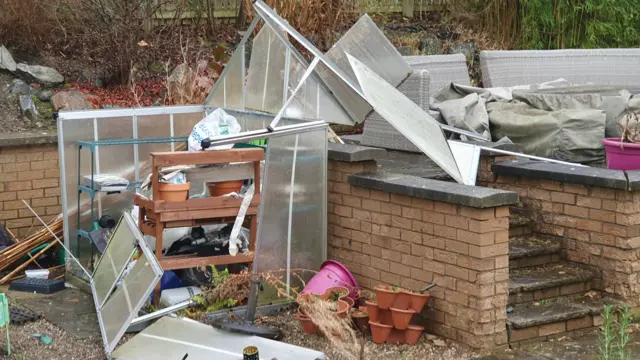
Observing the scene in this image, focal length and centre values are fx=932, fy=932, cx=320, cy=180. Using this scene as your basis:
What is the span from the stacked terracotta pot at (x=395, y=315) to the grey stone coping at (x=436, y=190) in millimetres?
694

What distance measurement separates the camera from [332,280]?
6.86 metres

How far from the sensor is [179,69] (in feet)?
36.4

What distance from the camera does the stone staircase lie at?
6.46 meters

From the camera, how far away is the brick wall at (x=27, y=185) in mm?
8820

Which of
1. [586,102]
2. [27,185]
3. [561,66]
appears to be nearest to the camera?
[27,185]

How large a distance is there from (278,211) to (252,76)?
150cm

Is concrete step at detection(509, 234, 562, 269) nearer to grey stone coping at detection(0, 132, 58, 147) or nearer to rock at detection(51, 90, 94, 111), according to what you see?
grey stone coping at detection(0, 132, 58, 147)

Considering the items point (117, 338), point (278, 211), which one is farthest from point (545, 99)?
point (117, 338)


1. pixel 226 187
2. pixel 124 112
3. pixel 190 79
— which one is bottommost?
pixel 226 187

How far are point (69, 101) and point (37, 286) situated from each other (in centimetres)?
312

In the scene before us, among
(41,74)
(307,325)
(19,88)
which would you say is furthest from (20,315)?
(41,74)

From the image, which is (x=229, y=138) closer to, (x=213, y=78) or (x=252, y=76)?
(x=252, y=76)

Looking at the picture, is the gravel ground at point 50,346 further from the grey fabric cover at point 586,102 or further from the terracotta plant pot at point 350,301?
the grey fabric cover at point 586,102

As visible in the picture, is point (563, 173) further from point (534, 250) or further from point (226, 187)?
point (226, 187)
